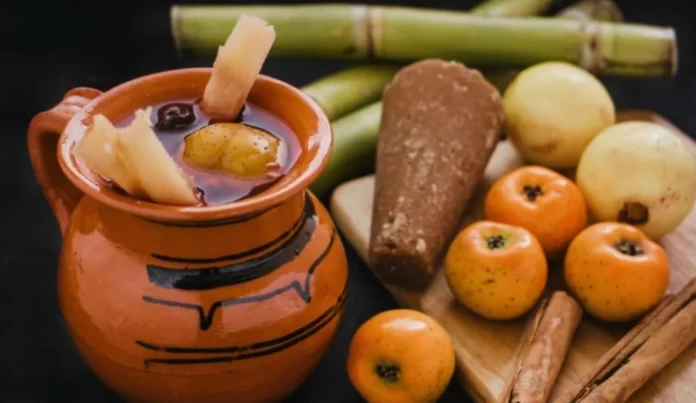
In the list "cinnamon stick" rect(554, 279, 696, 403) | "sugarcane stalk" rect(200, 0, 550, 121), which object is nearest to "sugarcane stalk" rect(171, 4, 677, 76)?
"sugarcane stalk" rect(200, 0, 550, 121)

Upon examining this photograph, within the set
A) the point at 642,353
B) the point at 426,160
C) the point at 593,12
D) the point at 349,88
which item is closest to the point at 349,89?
the point at 349,88

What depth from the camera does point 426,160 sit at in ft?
2.83

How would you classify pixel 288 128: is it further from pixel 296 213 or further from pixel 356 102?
pixel 356 102

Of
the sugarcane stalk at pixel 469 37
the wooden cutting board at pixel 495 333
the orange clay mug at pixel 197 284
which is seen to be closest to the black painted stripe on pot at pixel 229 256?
the orange clay mug at pixel 197 284

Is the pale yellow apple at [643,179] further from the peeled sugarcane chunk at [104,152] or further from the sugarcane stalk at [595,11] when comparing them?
the peeled sugarcane chunk at [104,152]

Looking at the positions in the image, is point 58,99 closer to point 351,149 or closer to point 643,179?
point 351,149

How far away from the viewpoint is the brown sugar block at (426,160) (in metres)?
0.81

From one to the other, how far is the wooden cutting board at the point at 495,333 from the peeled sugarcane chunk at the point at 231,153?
260mm

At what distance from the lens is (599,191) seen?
869 mm

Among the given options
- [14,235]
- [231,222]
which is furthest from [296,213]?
[14,235]

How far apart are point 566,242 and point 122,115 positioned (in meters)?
0.44

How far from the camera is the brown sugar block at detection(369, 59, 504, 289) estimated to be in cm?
81

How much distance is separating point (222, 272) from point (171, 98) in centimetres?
17

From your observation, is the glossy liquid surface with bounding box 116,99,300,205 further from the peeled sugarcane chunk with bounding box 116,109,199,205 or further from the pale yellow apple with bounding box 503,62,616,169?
the pale yellow apple with bounding box 503,62,616,169
